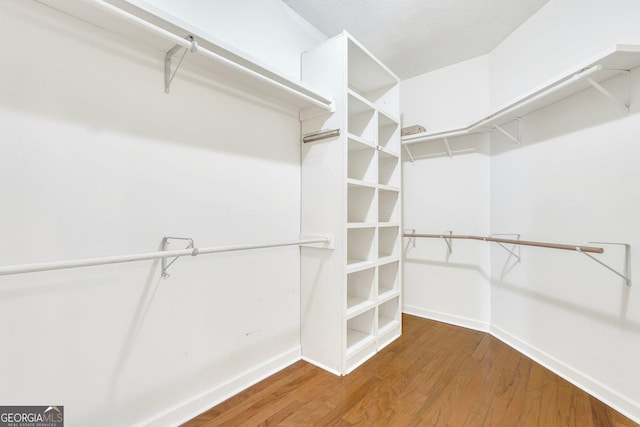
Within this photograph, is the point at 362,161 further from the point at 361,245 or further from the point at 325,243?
the point at 325,243

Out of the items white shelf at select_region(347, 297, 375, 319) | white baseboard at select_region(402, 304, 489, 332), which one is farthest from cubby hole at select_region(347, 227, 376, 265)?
white baseboard at select_region(402, 304, 489, 332)

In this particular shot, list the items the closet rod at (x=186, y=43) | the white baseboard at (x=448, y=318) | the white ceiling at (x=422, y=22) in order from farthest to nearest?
the white baseboard at (x=448, y=318) → the white ceiling at (x=422, y=22) → the closet rod at (x=186, y=43)

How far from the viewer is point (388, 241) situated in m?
2.58

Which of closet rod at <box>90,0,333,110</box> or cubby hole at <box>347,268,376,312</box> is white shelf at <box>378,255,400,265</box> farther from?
closet rod at <box>90,0,333,110</box>

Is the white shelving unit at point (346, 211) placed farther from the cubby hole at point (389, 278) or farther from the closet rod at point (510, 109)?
the closet rod at point (510, 109)

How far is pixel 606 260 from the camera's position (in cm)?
161

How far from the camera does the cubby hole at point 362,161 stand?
7.20 feet

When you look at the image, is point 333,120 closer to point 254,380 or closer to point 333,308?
point 333,308

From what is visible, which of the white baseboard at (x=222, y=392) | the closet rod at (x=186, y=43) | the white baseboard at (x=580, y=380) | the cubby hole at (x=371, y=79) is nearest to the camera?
the closet rod at (x=186, y=43)

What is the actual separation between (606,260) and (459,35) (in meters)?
2.05

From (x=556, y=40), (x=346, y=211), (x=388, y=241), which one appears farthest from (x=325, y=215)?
(x=556, y=40)

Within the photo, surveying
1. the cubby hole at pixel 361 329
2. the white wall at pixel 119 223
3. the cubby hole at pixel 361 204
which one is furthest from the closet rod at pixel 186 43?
the cubby hole at pixel 361 329

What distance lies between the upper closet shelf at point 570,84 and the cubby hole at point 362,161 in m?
1.00

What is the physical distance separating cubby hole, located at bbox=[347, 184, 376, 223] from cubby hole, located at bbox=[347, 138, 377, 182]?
0.33 feet
